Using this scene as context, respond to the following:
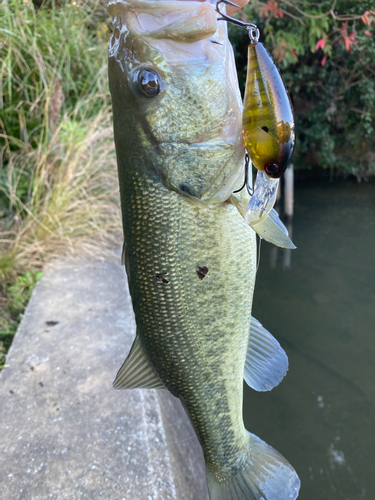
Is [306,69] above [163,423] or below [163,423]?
above

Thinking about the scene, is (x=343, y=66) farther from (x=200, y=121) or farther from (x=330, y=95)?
(x=200, y=121)

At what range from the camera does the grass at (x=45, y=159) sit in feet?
11.6

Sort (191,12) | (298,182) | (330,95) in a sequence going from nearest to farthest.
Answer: (191,12)
(330,95)
(298,182)

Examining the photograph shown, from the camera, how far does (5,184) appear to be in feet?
12.6

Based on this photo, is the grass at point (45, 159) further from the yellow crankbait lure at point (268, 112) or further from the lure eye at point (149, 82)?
the yellow crankbait lure at point (268, 112)

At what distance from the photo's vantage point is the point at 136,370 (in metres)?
1.06

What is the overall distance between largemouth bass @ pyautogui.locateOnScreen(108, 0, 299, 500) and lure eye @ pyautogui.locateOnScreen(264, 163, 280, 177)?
0.18 metres

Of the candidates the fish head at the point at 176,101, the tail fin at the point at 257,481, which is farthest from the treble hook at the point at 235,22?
the tail fin at the point at 257,481

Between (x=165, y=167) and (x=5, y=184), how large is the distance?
11.7 feet

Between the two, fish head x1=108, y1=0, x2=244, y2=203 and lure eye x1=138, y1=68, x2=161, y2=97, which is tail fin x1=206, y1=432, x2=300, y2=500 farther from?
lure eye x1=138, y1=68, x2=161, y2=97

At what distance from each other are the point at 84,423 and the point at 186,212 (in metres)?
1.39

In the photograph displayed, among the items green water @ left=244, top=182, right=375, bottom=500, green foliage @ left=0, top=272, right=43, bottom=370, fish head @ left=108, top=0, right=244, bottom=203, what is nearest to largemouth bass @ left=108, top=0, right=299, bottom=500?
fish head @ left=108, top=0, right=244, bottom=203

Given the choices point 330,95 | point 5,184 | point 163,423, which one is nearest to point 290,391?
point 163,423

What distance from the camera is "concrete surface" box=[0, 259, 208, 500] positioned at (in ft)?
4.93
